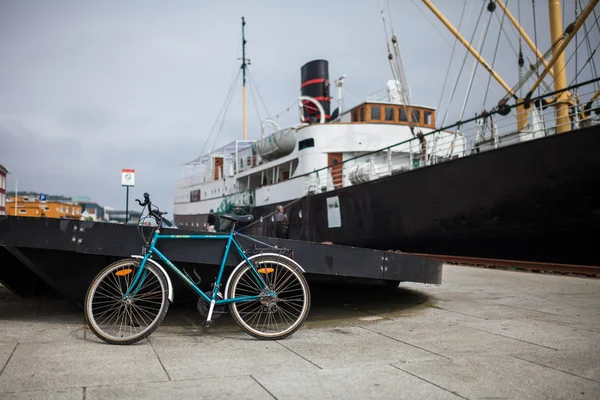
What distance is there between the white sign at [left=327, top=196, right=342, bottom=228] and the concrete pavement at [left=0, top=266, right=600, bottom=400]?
409 inches

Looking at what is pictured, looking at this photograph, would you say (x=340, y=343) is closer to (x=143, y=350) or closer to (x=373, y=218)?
(x=143, y=350)

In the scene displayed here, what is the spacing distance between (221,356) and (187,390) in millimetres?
667

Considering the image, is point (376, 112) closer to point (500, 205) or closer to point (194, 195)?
point (500, 205)

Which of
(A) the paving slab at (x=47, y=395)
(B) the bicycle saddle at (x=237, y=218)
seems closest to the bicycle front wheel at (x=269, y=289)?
(B) the bicycle saddle at (x=237, y=218)

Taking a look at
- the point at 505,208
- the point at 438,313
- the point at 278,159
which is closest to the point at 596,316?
the point at 438,313

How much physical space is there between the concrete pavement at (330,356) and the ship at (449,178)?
4.55 m

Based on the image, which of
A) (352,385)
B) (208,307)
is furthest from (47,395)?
(208,307)

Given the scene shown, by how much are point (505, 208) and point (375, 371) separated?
806cm

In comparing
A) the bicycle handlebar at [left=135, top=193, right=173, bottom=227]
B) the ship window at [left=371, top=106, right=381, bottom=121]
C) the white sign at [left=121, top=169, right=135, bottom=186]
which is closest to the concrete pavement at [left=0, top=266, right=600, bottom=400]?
the bicycle handlebar at [left=135, top=193, right=173, bottom=227]

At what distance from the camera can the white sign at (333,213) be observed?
50.1 ft

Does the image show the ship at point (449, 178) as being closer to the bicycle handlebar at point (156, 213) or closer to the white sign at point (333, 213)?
the white sign at point (333, 213)

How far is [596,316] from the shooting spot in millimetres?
4254

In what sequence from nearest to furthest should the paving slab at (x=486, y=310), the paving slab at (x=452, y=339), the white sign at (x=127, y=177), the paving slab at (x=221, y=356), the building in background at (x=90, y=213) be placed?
1. the paving slab at (x=221, y=356)
2. the paving slab at (x=452, y=339)
3. the paving slab at (x=486, y=310)
4. the white sign at (x=127, y=177)
5. the building in background at (x=90, y=213)

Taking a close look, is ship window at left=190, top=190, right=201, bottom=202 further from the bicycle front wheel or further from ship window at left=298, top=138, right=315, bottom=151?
the bicycle front wheel
